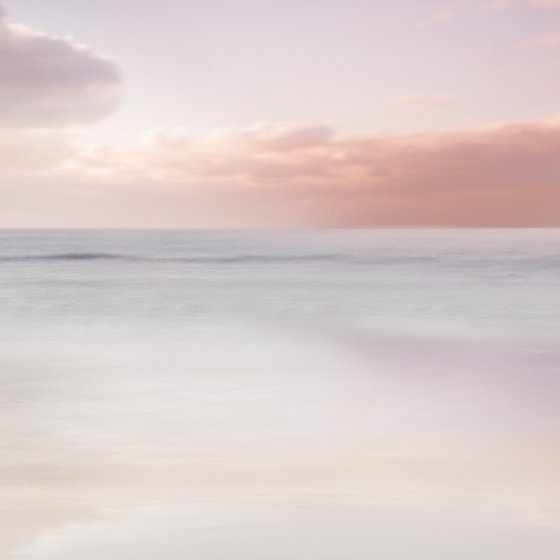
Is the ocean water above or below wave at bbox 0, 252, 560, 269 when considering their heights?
below

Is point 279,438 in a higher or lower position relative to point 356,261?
lower

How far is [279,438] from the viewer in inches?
265

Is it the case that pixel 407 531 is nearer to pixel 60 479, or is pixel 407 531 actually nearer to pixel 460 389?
pixel 60 479

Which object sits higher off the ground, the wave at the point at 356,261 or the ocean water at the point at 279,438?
the wave at the point at 356,261

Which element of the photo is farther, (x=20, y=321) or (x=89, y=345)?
(x=20, y=321)

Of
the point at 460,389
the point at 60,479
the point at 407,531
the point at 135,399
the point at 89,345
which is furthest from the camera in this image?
the point at 89,345

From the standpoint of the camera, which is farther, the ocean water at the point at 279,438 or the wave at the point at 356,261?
the wave at the point at 356,261

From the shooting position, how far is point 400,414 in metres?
7.67

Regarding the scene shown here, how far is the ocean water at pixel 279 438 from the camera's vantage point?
4250 mm

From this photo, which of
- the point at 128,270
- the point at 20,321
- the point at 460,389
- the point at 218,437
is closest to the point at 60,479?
the point at 218,437

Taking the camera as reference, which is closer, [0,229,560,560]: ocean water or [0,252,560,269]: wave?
[0,229,560,560]: ocean water

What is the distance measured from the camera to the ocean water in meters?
4.25

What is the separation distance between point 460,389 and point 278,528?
5.18 meters

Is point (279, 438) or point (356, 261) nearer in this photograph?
→ point (279, 438)
